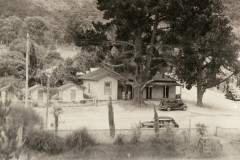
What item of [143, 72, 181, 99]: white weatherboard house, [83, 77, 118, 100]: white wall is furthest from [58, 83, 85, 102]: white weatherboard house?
[143, 72, 181, 99]: white weatherboard house

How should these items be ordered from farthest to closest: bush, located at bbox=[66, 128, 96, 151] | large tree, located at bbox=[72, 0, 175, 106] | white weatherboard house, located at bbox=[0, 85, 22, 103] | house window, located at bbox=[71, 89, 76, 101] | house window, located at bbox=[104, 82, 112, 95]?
house window, located at bbox=[104, 82, 112, 95]
house window, located at bbox=[71, 89, 76, 101]
white weatherboard house, located at bbox=[0, 85, 22, 103]
large tree, located at bbox=[72, 0, 175, 106]
bush, located at bbox=[66, 128, 96, 151]

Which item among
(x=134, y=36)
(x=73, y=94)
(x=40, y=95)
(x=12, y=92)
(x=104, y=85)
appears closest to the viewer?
(x=12, y=92)

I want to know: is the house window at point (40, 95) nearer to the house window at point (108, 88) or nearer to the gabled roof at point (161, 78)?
the house window at point (108, 88)

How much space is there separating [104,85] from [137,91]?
487cm

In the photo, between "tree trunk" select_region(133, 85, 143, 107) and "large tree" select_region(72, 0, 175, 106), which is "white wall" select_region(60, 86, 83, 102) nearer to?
"large tree" select_region(72, 0, 175, 106)

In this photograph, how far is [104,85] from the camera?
50.2 meters

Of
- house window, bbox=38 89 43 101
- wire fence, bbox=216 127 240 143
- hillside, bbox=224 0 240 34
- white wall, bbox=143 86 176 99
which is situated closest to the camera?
wire fence, bbox=216 127 240 143

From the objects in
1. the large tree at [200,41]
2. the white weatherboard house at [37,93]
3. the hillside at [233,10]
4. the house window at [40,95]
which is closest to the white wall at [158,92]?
the large tree at [200,41]

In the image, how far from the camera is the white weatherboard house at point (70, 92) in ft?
153

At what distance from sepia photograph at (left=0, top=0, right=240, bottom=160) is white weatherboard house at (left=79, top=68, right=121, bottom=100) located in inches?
4.5

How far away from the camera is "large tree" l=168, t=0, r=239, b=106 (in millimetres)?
44156

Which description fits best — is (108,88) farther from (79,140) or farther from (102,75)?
(79,140)

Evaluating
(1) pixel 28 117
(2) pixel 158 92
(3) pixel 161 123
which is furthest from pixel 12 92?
(3) pixel 161 123

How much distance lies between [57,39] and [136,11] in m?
65.7
